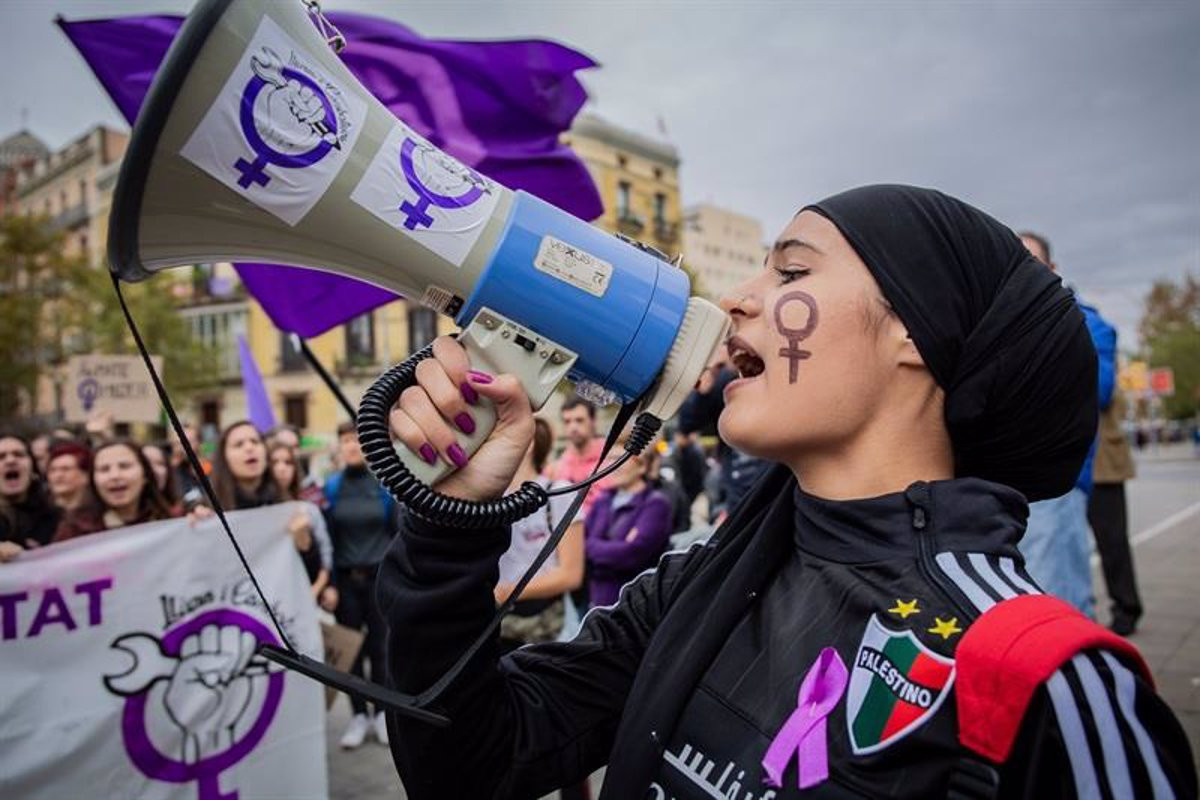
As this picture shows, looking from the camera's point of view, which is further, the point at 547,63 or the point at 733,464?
the point at 733,464

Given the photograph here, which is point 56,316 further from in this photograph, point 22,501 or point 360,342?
point 22,501

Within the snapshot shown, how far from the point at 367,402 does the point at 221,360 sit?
31.0 metres

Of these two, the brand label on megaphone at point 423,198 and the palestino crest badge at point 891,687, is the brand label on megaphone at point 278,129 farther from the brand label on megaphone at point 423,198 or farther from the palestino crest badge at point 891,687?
the palestino crest badge at point 891,687

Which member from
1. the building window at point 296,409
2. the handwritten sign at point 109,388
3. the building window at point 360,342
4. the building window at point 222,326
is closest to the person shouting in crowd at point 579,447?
the handwritten sign at point 109,388

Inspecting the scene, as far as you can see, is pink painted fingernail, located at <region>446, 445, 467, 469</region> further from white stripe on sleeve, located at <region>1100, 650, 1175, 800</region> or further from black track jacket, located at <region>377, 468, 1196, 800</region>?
white stripe on sleeve, located at <region>1100, 650, 1175, 800</region>

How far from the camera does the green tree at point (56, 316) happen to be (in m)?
17.5

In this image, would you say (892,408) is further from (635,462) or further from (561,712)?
(635,462)

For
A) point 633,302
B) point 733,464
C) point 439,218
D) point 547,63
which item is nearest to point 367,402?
A: point 439,218

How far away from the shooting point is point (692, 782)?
1.01m

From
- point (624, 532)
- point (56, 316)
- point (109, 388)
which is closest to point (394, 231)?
point (624, 532)

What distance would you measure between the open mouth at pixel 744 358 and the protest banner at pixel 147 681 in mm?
2317

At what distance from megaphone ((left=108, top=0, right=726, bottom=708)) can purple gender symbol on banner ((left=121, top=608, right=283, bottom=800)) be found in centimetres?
210

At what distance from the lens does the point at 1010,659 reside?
0.74m

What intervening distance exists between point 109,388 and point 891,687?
801 centimetres
